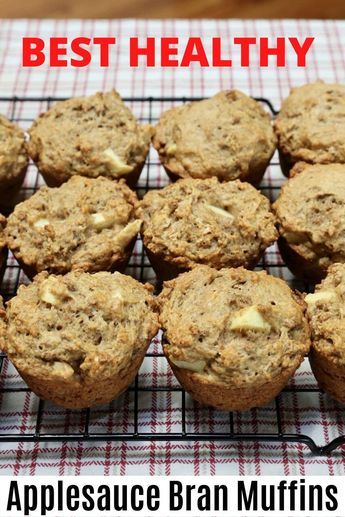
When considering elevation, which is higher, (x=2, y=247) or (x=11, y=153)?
(x=11, y=153)

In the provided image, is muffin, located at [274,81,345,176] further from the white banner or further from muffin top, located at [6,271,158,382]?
the white banner

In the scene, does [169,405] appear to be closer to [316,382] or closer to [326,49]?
[316,382]

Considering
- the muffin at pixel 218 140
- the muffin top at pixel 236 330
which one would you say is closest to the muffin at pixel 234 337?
the muffin top at pixel 236 330

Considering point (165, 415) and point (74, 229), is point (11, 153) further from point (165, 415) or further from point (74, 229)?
point (165, 415)

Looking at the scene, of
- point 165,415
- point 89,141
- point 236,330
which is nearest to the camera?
point 236,330

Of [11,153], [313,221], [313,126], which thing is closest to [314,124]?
[313,126]

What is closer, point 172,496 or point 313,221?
point 172,496
